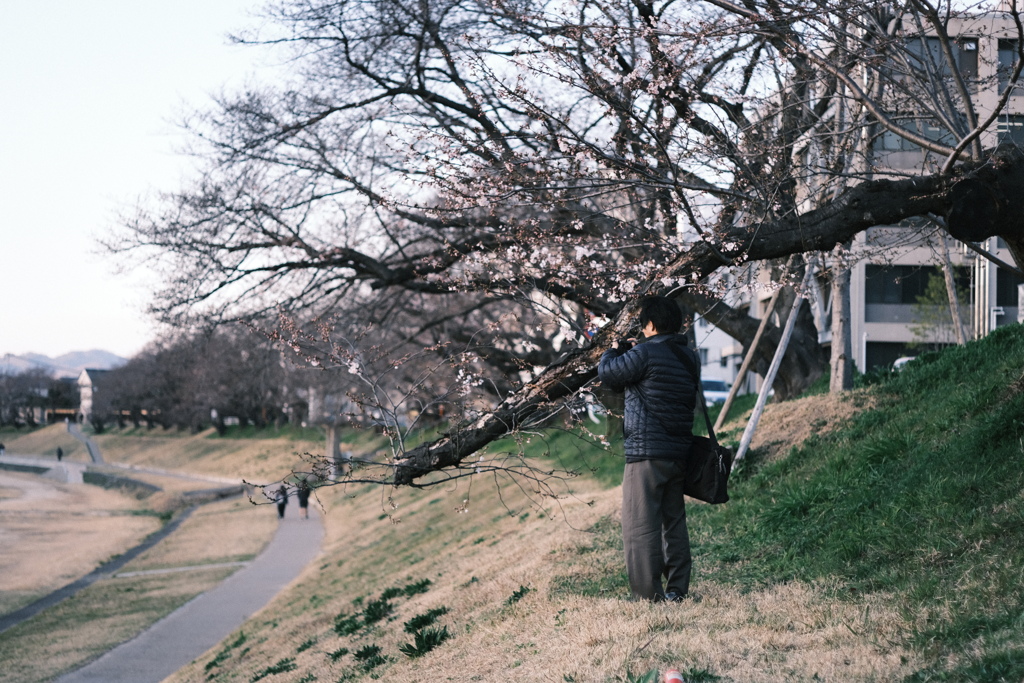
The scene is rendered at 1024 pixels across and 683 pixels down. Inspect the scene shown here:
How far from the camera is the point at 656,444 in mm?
5738

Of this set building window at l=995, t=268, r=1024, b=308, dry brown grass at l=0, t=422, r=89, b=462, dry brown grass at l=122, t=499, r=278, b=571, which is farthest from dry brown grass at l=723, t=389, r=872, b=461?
dry brown grass at l=0, t=422, r=89, b=462

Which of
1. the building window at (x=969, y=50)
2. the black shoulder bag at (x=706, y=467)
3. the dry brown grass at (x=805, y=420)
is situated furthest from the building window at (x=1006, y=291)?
the black shoulder bag at (x=706, y=467)

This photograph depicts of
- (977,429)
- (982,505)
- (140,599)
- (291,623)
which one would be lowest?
(140,599)

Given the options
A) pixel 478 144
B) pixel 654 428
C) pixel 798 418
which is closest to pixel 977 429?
pixel 654 428

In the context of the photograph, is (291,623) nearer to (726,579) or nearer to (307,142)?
(307,142)

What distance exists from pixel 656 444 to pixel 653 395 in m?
0.31

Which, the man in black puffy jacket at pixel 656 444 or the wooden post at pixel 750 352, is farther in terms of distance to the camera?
the wooden post at pixel 750 352

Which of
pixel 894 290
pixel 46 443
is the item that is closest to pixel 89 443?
pixel 46 443

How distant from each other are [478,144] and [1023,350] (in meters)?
5.09

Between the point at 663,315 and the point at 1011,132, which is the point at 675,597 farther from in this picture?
the point at 1011,132

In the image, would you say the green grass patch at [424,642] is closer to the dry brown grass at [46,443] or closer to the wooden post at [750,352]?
the wooden post at [750,352]

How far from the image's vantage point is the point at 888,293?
33.9 meters

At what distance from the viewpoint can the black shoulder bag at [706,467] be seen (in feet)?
19.0

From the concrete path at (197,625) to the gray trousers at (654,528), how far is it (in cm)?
895
